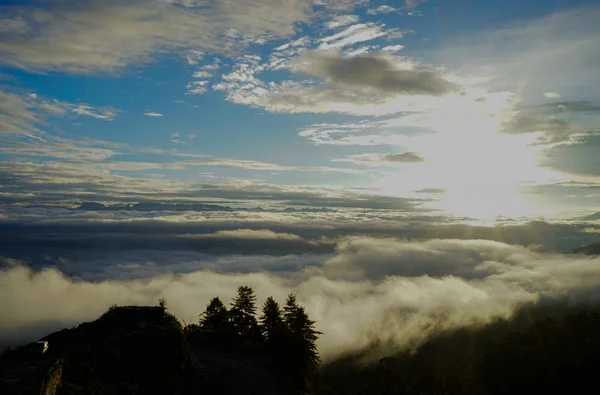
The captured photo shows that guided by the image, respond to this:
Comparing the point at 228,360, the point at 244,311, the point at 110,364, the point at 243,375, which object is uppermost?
the point at 110,364

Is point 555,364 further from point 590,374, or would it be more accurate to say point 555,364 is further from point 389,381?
point 389,381

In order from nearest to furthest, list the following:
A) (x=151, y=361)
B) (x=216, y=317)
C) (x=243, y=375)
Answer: (x=151, y=361) < (x=243, y=375) < (x=216, y=317)

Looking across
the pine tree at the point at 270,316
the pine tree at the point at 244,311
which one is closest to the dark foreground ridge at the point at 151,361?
the pine tree at the point at 270,316

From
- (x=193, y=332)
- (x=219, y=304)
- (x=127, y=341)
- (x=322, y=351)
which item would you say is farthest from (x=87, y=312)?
(x=127, y=341)

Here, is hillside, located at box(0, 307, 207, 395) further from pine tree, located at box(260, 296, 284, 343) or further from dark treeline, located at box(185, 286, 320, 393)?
pine tree, located at box(260, 296, 284, 343)

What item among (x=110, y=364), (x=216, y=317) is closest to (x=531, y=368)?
(x=216, y=317)

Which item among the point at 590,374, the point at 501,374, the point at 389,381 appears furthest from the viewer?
the point at 389,381

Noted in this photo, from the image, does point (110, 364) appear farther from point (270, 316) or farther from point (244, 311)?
point (244, 311)

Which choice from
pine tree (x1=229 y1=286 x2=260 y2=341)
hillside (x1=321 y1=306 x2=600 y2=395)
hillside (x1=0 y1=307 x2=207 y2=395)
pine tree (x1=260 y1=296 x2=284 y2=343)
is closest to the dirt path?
hillside (x1=0 y1=307 x2=207 y2=395)
